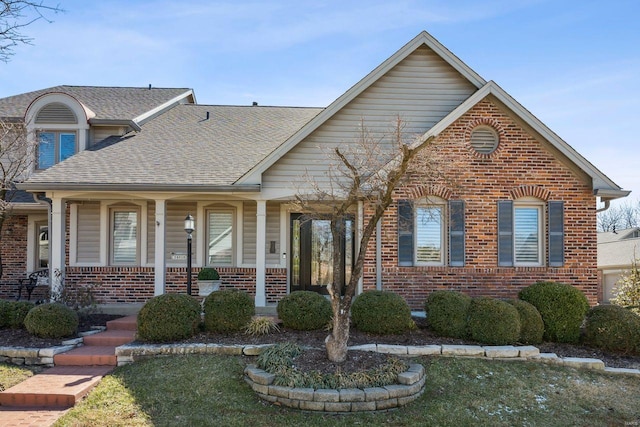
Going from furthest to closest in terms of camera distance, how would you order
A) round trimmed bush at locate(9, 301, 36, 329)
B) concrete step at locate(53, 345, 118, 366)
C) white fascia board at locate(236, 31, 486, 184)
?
white fascia board at locate(236, 31, 486, 184) < round trimmed bush at locate(9, 301, 36, 329) < concrete step at locate(53, 345, 118, 366)

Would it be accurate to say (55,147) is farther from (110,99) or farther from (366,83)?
(366,83)

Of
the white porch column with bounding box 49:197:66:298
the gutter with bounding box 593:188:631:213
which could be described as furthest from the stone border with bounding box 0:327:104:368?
the gutter with bounding box 593:188:631:213

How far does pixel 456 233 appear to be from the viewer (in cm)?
1000

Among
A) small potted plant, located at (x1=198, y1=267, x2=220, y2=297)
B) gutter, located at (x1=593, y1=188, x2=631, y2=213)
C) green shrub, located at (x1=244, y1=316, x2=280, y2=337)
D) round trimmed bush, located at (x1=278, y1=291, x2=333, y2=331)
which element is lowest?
green shrub, located at (x1=244, y1=316, x2=280, y2=337)

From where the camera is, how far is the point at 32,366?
7.39 meters

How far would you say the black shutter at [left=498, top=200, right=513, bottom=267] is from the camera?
9.98 meters

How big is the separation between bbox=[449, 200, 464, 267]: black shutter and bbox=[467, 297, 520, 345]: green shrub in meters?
2.00

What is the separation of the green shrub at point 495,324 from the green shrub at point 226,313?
12.6 ft

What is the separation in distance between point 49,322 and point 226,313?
3035mm

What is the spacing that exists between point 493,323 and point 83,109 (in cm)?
1105

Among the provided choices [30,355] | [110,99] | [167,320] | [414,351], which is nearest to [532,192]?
[414,351]

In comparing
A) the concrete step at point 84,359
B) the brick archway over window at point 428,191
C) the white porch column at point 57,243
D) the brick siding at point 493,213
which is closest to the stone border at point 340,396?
the concrete step at point 84,359

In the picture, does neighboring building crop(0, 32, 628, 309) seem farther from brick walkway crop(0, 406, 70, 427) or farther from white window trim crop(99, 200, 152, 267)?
brick walkway crop(0, 406, 70, 427)

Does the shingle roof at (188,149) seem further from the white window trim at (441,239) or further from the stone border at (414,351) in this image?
the white window trim at (441,239)
